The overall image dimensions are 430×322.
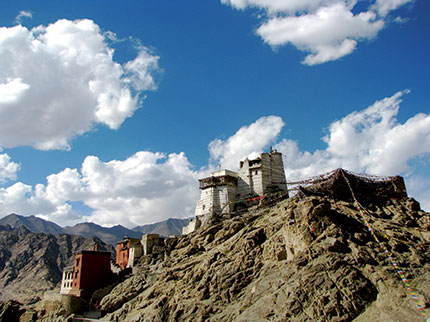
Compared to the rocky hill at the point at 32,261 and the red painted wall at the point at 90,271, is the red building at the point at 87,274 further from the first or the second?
the rocky hill at the point at 32,261

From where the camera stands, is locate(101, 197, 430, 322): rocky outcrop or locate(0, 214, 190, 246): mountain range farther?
locate(0, 214, 190, 246): mountain range

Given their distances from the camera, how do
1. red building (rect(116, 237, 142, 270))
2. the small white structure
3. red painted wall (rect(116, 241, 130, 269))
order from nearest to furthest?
red building (rect(116, 237, 142, 270)) < red painted wall (rect(116, 241, 130, 269)) < the small white structure

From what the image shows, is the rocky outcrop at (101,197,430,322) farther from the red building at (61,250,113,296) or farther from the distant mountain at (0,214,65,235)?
the distant mountain at (0,214,65,235)

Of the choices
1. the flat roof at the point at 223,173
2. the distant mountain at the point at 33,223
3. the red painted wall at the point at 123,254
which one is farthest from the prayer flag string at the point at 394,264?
the distant mountain at the point at 33,223

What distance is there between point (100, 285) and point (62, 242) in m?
80.0

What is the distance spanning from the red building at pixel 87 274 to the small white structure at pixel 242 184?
14.7 meters

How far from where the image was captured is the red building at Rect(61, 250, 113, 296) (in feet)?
150

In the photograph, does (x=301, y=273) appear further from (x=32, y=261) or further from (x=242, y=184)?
(x=32, y=261)

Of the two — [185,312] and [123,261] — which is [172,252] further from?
[185,312]

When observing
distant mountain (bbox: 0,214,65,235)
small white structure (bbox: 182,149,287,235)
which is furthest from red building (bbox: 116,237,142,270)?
distant mountain (bbox: 0,214,65,235)

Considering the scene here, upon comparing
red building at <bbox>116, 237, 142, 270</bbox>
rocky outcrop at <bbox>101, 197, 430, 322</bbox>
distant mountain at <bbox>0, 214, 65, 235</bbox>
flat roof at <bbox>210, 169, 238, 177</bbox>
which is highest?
distant mountain at <bbox>0, 214, 65, 235</bbox>

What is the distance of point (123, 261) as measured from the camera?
173 feet

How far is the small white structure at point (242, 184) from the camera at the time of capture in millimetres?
57594

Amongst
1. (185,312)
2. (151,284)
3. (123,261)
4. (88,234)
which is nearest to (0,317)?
(123,261)
